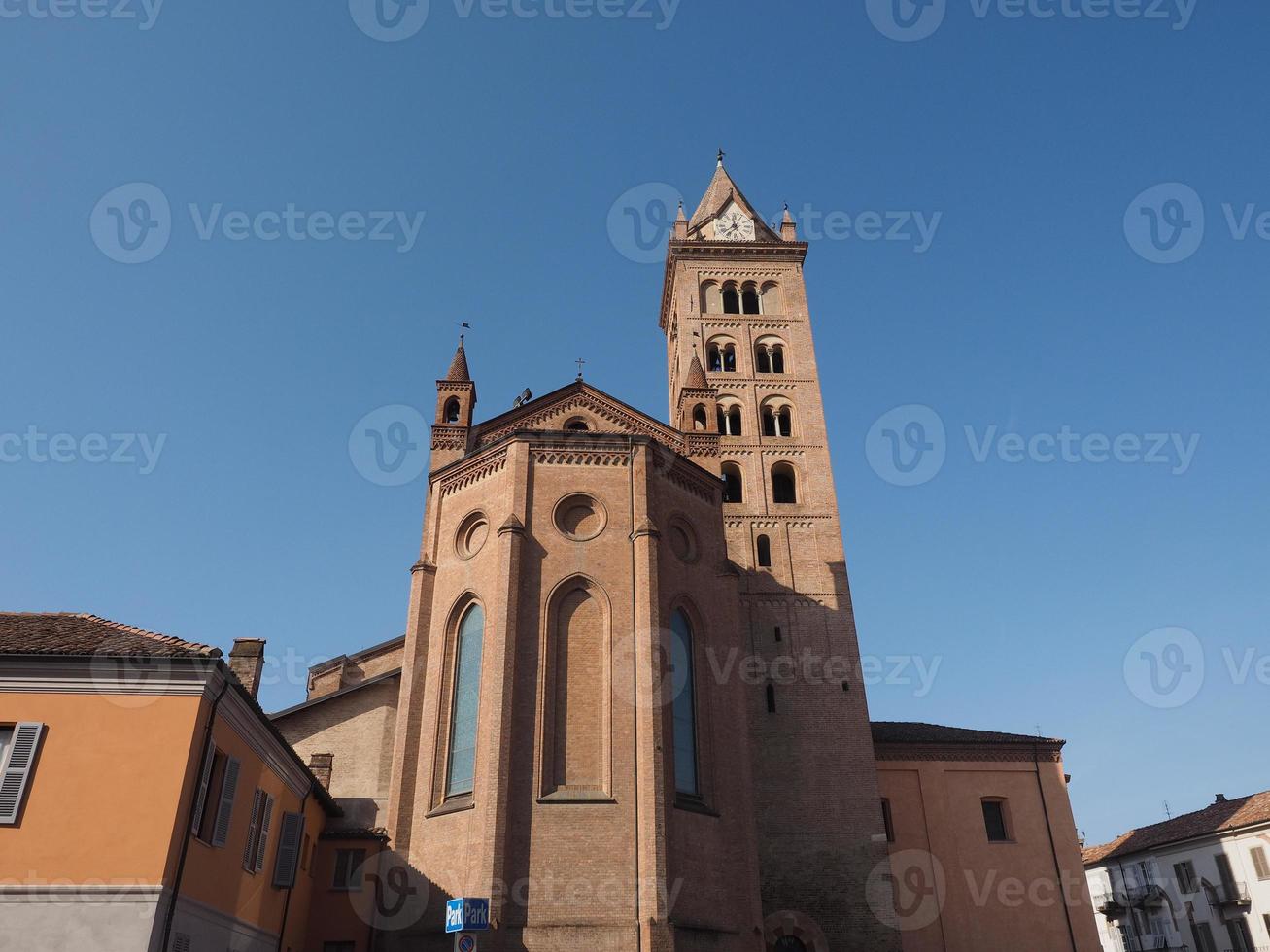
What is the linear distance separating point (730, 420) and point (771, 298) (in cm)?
690

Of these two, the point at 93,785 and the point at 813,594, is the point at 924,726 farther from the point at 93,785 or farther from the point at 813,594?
the point at 93,785

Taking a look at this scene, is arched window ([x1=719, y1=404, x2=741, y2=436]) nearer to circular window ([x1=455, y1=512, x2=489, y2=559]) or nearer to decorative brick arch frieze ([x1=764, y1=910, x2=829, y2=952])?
circular window ([x1=455, y1=512, x2=489, y2=559])

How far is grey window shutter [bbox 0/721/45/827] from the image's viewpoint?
13.0m

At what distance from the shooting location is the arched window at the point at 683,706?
21.1 meters

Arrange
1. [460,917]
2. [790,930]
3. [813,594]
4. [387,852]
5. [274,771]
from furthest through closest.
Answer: [813,594], [790,930], [387,852], [274,771], [460,917]

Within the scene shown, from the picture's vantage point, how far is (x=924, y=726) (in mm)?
35562

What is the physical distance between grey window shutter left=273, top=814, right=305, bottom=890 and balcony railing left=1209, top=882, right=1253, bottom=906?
35906mm

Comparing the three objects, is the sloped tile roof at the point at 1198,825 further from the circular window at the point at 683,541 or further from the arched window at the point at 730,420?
the circular window at the point at 683,541

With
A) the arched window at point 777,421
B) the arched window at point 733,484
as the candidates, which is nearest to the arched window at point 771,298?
the arched window at point 777,421

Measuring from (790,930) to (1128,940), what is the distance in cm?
2843

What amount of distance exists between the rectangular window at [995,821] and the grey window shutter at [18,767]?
96.5ft

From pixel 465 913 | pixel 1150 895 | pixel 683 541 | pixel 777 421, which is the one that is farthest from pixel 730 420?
pixel 1150 895

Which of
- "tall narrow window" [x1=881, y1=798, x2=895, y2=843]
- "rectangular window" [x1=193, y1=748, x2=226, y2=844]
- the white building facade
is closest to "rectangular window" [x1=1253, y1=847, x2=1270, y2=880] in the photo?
the white building facade

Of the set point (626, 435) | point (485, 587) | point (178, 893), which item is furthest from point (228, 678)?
point (626, 435)
